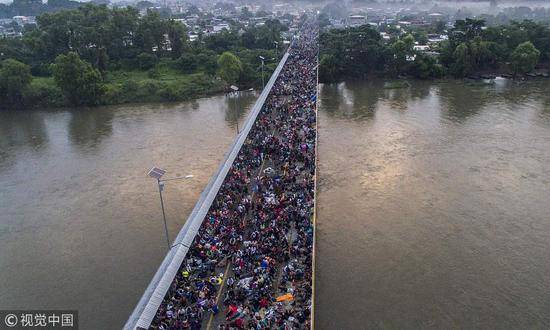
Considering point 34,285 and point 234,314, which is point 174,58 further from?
point 234,314

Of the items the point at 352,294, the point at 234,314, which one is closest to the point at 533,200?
the point at 352,294

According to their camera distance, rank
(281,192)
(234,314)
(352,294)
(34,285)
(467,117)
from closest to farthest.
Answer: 1. (234,314)
2. (352,294)
3. (34,285)
4. (281,192)
5. (467,117)

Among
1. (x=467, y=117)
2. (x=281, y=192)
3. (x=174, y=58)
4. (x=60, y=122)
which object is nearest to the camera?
(x=281, y=192)

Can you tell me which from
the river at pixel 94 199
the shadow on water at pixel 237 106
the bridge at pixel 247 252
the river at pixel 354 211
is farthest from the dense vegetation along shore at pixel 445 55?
the bridge at pixel 247 252

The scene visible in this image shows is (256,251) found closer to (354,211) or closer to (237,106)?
(354,211)

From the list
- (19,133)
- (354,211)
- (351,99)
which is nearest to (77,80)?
(19,133)

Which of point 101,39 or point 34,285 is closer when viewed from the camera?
point 34,285

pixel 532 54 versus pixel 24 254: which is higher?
pixel 532 54
